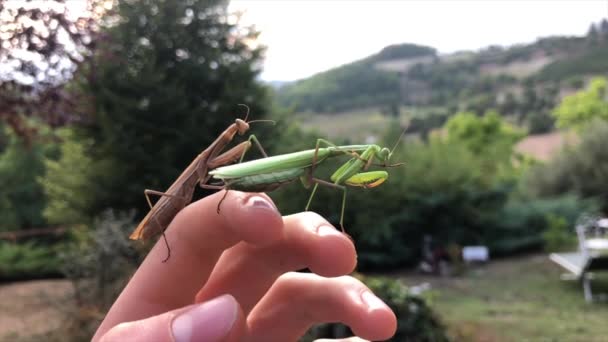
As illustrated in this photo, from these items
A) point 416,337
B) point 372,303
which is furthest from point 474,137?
point 372,303

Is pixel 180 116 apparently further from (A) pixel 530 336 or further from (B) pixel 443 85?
(B) pixel 443 85

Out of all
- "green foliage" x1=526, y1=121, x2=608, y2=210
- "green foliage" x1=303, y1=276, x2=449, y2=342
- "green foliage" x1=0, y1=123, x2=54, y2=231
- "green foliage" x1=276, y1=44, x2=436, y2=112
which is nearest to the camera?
"green foliage" x1=303, y1=276, x2=449, y2=342

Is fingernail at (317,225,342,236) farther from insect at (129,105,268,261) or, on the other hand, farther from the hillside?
the hillside

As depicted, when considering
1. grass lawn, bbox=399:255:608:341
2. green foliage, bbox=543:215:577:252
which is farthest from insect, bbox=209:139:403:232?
green foliage, bbox=543:215:577:252

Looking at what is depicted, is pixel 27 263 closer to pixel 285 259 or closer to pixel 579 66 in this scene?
pixel 285 259

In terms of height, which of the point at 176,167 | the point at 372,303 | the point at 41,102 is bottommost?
the point at 176,167
